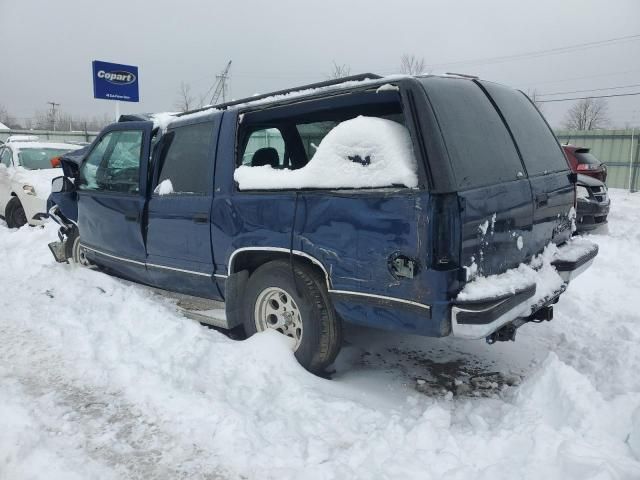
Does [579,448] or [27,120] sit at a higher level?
[27,120]

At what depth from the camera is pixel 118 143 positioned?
16.9 ft

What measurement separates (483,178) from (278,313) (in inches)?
69.0

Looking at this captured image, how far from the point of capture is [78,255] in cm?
615

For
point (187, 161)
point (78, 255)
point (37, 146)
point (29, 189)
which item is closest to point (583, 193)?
point (187, 161)

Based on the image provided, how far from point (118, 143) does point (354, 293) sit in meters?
3.34

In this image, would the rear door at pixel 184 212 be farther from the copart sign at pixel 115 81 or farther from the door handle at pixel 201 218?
the copart sign at pixel 115 81

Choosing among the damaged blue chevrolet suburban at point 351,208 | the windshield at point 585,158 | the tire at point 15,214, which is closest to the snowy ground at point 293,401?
the damaged blue chevrolet suburban at point 351,208

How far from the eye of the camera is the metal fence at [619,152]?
60.8 ft

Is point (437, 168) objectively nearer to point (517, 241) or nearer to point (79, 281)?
point (517, 241)

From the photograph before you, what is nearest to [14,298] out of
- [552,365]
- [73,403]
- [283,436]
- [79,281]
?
[79,281]

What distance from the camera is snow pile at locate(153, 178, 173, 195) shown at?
4.44 metres

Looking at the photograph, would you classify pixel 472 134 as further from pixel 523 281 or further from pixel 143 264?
pixel 143 264

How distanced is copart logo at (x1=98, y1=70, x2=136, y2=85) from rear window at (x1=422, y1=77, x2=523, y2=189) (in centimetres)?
954

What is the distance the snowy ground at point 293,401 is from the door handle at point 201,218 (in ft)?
2.79
